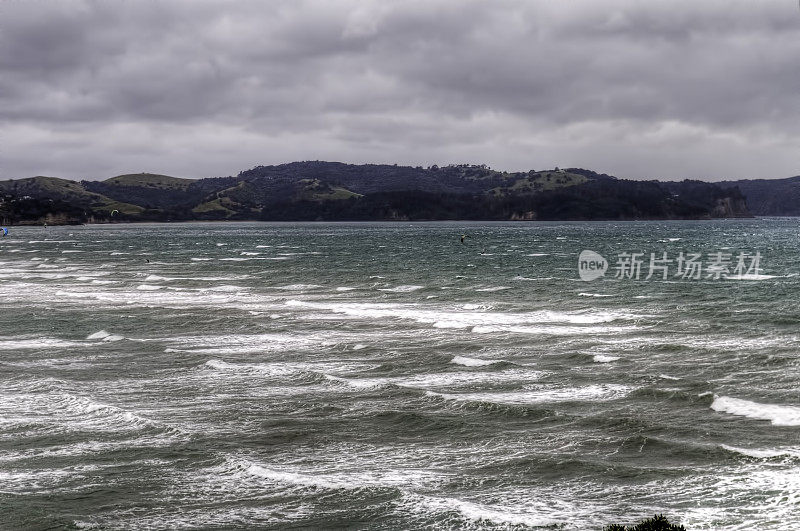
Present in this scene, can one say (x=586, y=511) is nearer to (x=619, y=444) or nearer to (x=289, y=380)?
(x=619, y=444)

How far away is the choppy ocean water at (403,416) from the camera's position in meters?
15.4

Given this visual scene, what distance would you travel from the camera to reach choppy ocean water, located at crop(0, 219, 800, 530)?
15367 millimetres

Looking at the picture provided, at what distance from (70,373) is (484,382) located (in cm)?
1439

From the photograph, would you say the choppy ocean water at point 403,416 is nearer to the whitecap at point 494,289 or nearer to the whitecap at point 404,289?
the whitecap at point 494,289

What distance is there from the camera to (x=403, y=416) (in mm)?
21531

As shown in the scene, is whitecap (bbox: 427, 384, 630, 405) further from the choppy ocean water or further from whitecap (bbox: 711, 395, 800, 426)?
whitecap (bbox: 711, 395, 800, 426)

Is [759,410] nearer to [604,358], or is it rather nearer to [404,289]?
[604,358]

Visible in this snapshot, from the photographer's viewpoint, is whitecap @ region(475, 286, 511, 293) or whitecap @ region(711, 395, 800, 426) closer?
whitecap @ region(711, 395, 800, 426)

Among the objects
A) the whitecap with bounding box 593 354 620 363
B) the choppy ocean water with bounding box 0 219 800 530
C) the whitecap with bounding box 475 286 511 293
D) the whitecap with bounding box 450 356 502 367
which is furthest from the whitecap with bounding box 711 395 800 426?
the whitecap with bounding box 475 286 511 293

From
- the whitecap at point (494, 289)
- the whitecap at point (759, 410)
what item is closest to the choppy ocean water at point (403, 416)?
the whitecap at point (759, 410)

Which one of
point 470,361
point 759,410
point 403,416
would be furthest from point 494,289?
point 403,416

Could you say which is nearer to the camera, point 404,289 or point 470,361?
point 470,361

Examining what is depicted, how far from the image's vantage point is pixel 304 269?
8069 centimetres

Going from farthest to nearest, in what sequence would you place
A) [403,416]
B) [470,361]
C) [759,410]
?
1. [470,361]
2. [759,410]
3. [403,416]
